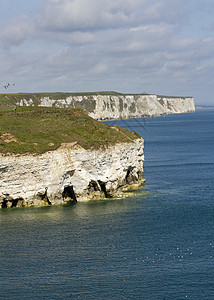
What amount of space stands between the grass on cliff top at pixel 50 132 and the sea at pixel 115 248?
12.6 meters

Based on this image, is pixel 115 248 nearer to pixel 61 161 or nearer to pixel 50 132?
pixel 61 161

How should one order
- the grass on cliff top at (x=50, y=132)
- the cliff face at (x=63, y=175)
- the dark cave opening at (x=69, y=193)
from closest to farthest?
the cliff face at (x=63, y=175)
the grass on cliff top at (x=50, y=132)
the dark cave opening at (x=69, y=193)

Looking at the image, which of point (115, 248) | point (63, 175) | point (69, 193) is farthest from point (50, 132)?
point (115, 248)

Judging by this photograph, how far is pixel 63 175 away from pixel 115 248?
27936mm

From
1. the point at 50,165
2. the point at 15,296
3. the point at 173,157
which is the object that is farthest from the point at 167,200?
the point at 173,157

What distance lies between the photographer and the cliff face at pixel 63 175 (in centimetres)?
7594

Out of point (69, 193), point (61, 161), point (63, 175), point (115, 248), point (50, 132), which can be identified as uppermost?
point (50, 132)

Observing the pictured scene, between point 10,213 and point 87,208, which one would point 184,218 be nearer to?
point 87,208

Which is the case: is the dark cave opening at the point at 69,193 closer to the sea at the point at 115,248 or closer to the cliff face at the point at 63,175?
the cliff face at the point at 63,175

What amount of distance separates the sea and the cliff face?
345cm

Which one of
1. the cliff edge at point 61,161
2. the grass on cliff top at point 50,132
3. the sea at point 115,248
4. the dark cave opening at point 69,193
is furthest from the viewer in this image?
the dark cave opening at point 69,193

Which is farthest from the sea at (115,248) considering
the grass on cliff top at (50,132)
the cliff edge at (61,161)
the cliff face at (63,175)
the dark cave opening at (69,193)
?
the grass on cliff top at (50,132)

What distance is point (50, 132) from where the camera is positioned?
88688 millimetres

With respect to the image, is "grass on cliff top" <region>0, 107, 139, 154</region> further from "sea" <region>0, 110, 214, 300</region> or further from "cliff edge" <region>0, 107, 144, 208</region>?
"sea" <region>0, 110, 214, 300</region>
